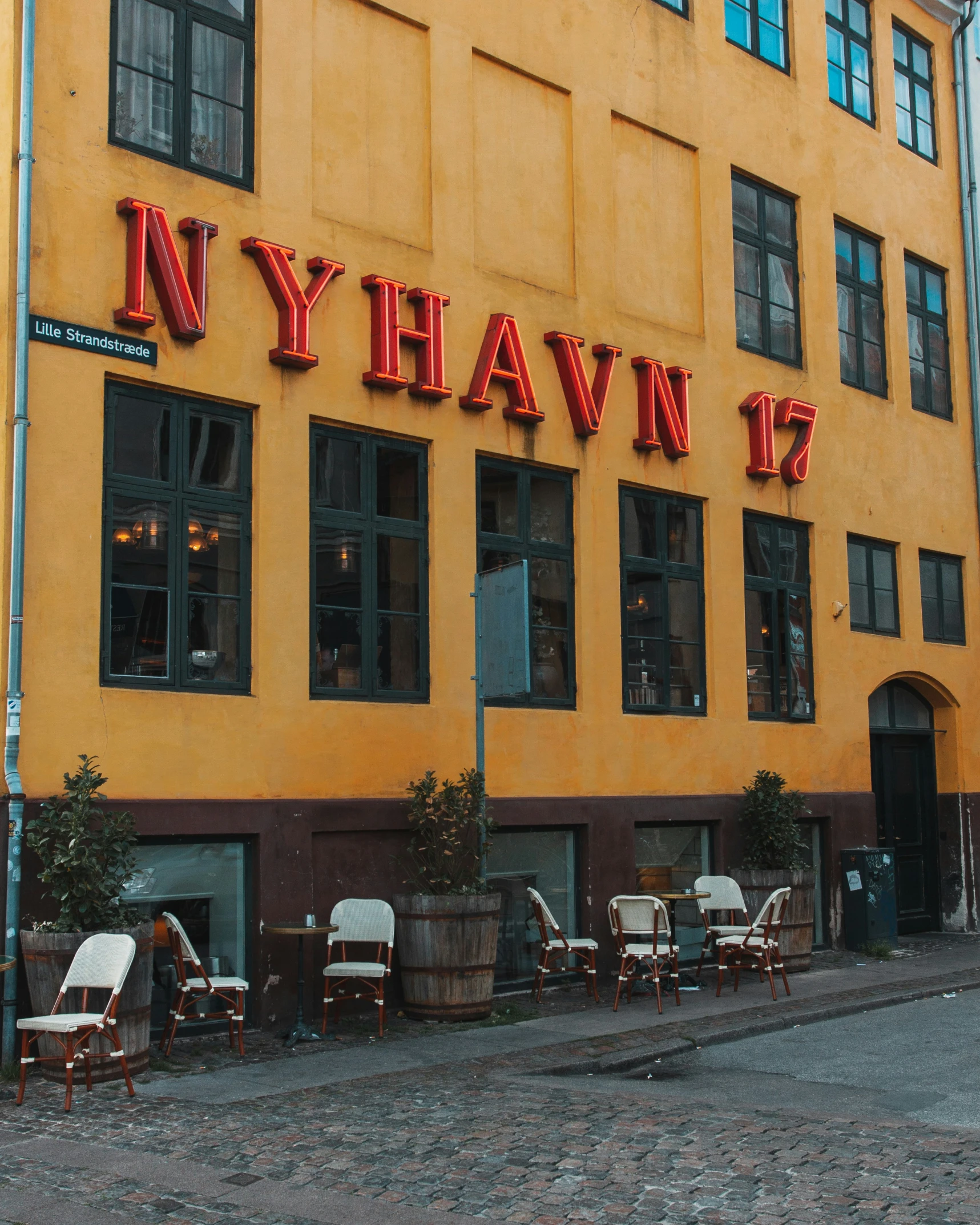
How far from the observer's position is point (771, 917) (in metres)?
12.6

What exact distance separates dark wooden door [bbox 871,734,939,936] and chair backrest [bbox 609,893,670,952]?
6969mm

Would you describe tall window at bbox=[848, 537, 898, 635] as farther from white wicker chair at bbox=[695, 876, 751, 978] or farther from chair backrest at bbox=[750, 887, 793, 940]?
chair backrest at bbox=[750, 887, 793, 940]

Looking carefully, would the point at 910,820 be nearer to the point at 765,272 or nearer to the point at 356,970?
the point at 765,272

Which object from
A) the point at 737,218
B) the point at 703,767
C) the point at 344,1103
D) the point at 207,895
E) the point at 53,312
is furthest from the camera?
the point at 737,218

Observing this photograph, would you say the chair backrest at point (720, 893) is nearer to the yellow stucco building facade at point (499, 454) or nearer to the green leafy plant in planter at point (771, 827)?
the yellow stucco building facade at point (499, 454)

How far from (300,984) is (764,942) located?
14.2 feet

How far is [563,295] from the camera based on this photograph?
14109mm

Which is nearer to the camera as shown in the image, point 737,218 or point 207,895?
point 207,895

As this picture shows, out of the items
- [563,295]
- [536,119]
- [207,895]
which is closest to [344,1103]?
[207,895]

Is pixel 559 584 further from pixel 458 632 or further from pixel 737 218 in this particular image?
pixel 737 218

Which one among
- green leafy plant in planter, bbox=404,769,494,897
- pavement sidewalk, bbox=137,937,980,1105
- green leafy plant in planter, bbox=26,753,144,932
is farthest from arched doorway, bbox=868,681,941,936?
green leafy plant in planter, bbox=26,753,144,932

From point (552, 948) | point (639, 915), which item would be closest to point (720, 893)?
point (639, 915)

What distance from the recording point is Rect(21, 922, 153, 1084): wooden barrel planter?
8922mm

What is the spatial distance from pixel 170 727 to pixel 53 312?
3100 mm
